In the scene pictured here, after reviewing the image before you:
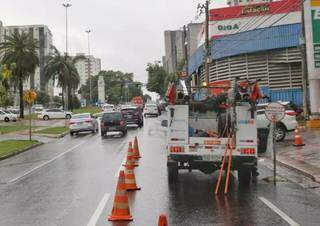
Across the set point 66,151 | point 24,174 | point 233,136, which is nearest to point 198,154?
point 233,136

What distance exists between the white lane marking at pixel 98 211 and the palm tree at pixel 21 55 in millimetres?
56772

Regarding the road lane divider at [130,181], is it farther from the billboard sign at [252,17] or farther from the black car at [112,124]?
the billboard sign at [252,17]

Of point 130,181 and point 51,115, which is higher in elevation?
point 51,115

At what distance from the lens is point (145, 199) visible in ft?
38.7

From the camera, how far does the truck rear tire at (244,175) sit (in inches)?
528

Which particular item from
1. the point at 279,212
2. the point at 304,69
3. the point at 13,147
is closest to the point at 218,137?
the point at 279,212

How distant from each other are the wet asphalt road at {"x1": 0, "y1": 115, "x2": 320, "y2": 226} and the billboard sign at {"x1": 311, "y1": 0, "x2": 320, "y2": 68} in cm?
1612

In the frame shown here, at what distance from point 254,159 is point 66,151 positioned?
14.3 meters

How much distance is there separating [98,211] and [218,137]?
443 centimetres

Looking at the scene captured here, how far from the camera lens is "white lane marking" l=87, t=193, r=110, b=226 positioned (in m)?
9.48

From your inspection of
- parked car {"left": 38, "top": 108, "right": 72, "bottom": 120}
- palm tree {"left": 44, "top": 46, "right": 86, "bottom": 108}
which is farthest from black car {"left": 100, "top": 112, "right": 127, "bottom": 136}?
palm tree {"left": 44, "top": 46, "right": 86, "bottom": 108}

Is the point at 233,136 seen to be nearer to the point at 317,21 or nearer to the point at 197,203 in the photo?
the point at 197,203

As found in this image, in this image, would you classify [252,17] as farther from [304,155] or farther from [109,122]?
[304,155]

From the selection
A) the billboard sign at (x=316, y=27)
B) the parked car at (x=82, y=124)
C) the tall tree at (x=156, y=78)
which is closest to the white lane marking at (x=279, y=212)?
the billboard sign at (x=316, y=27)
